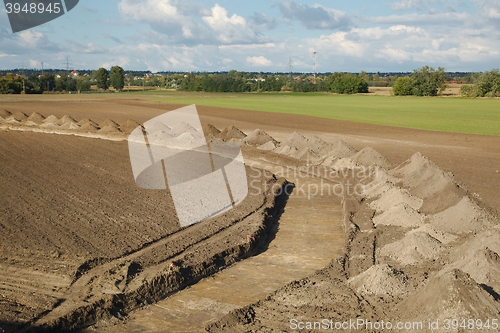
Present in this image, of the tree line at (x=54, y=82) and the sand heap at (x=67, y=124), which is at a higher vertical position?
the tree line at (x=54, y=82)

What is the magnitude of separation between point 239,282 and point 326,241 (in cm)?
347

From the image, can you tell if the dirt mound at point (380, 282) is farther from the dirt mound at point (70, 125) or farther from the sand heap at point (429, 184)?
the dirt mound at point (70, 125)

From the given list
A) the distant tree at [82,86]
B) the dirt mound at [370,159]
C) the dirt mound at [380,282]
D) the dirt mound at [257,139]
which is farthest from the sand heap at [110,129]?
the distant tree at [82,86]

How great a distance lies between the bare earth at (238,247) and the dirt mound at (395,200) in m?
0.04

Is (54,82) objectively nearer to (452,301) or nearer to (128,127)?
(128,127)

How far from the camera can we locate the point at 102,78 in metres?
122

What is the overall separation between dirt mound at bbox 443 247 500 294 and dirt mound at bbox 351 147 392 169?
469 inches

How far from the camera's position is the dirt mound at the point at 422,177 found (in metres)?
15.7

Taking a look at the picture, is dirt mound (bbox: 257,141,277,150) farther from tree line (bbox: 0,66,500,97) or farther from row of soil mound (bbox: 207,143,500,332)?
tree line (bbox: 0,66,500,97)

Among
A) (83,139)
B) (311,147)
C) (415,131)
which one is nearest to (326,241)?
(311,147)

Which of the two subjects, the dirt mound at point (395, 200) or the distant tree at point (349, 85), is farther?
the distant tree at point (349, 85)

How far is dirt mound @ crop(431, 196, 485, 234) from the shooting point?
12.4 m

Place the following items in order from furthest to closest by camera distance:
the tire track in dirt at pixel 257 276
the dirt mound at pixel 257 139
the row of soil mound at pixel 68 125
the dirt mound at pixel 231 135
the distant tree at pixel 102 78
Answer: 1. the distant tree at pixel 102 78
2. the row of soil mound at pixel 68 125
3. the dirt mound at pixel 231 135
4. the dirt mound at pixel 257 139
5. the tire track in dirt at pixel 257 276

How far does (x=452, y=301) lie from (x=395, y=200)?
802cm
